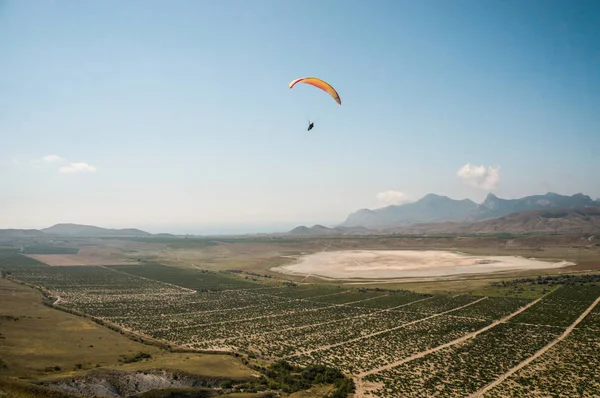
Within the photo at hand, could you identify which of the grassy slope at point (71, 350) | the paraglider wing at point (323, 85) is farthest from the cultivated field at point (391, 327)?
the paraglider wing at point (323, 85)

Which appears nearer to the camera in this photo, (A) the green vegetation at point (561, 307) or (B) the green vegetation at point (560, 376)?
(B) the green vegetation at point (560, 376)

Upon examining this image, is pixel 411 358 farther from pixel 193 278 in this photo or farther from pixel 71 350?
→ pixel 193 278

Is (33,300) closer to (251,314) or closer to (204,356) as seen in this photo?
(251,314)

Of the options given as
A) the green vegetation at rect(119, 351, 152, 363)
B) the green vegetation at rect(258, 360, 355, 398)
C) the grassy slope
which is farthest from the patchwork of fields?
the green vegetation at rect(119, 351, 152, 363)

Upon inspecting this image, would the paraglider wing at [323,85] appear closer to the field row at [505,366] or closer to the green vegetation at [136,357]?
the field row at [505,366]

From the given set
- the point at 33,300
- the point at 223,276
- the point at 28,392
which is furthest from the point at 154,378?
the point at 223,276

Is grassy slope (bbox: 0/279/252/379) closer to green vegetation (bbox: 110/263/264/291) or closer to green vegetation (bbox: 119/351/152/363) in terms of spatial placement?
green vegetation (bbox: 119/351/152/363)
